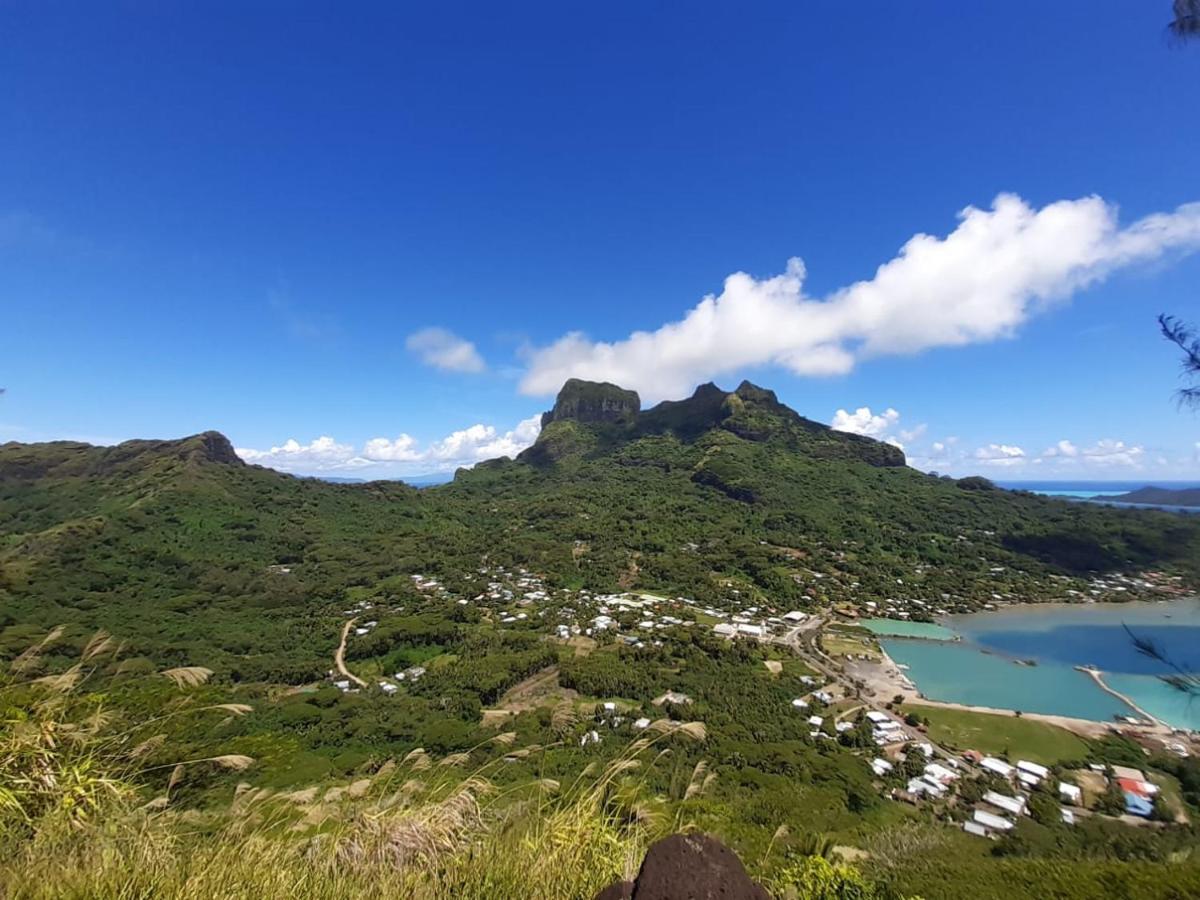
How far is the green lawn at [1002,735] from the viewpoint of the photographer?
27.1 m

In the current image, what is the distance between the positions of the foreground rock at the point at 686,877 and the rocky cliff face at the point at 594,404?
5575 inches

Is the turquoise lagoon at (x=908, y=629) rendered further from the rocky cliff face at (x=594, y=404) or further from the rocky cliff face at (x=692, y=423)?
the rocky cliff face at (x=594, y=404)

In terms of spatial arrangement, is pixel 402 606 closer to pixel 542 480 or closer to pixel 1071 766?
pixel 1071 766

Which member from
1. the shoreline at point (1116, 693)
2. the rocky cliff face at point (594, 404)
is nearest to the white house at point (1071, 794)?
the shoreline at point (1116, 693)

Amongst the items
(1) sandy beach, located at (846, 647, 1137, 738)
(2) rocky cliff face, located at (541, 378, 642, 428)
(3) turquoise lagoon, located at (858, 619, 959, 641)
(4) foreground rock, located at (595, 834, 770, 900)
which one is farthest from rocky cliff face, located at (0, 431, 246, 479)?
(4) foreground rock, located at (595, 834, 770, 900)

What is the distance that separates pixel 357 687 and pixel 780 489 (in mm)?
77028

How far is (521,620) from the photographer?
1807 inches

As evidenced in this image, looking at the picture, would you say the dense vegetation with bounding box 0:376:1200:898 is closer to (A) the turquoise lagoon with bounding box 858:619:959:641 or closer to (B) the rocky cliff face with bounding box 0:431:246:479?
(B) the rocky cliff face with bounding box 0:431:246:479

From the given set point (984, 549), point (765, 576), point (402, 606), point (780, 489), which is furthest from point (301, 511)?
point (984, 549)

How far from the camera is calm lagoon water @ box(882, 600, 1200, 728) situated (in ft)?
118

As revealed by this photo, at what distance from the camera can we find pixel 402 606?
162 ft

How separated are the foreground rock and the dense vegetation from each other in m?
0.61

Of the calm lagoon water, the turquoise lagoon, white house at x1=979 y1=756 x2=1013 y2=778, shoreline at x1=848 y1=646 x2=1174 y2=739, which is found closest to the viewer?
white house at x1=979 y1=756 x2=1013 y2=778

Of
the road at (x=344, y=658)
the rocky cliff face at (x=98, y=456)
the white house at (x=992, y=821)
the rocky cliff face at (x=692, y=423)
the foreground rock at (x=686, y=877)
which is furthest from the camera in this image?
the rocky cliff face at (x=692, y=423)
